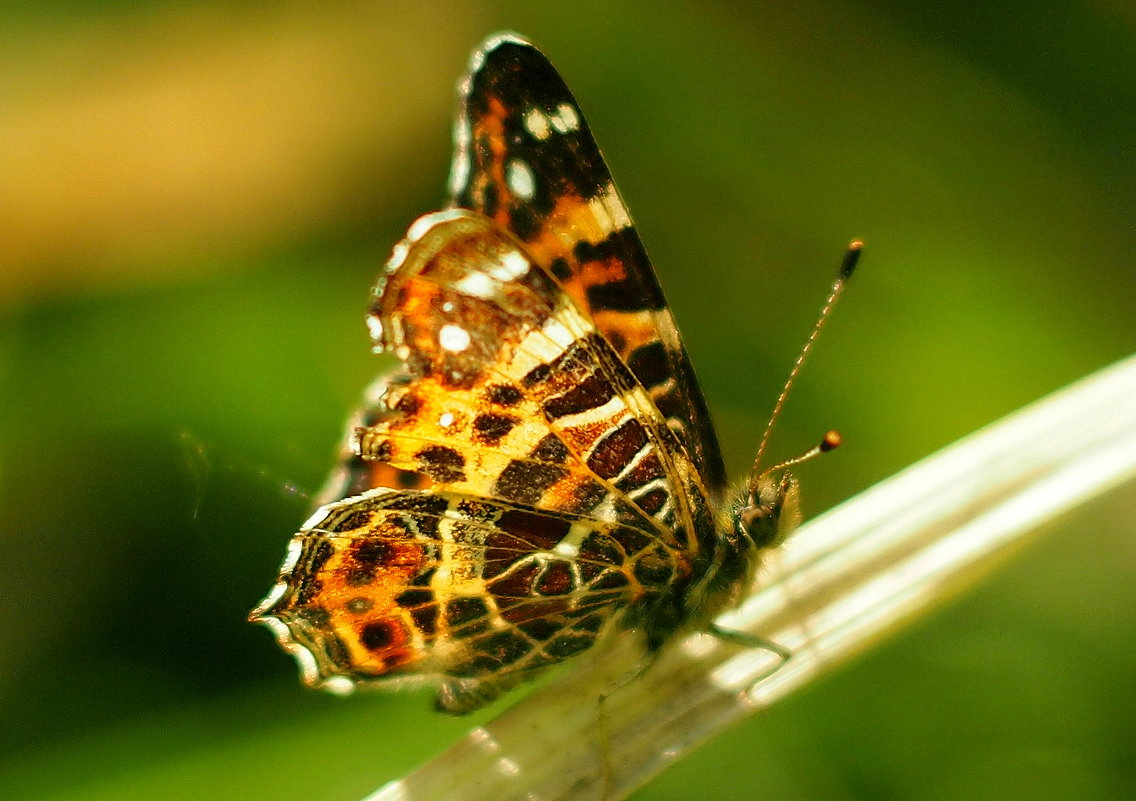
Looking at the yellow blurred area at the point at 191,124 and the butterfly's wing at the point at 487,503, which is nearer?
the butterfly's wing at the point at 487,503

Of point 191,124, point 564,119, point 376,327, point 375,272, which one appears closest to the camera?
point 376,327

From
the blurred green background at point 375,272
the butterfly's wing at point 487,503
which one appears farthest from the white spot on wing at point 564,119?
the blurred green background at point 375,272

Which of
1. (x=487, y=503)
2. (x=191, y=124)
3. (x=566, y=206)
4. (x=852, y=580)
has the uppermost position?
(x=191, y=124)

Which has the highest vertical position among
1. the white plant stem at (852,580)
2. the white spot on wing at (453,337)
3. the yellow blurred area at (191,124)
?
the yellow blurred area at (191,124)

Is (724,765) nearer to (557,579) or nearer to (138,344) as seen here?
(557,579)

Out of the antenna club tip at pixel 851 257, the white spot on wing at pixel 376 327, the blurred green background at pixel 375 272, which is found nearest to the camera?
the white spot on wing at pixel 376 327

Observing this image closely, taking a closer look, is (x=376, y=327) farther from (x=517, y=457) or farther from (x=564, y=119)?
(x=564, y=119)

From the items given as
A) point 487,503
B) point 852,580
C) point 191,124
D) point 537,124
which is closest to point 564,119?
point 537,124

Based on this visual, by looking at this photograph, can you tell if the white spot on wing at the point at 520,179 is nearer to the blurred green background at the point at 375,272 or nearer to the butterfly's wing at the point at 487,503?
the butterfly's wing at the point at 487,503

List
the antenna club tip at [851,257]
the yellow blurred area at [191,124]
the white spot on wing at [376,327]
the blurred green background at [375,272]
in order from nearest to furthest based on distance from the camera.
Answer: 1. the white spot on wing at [376,327]
2. the antenna club tip at [851,257]
3. the blurred green background at [375,272]
4. the yellow blurred area at [191,124]
